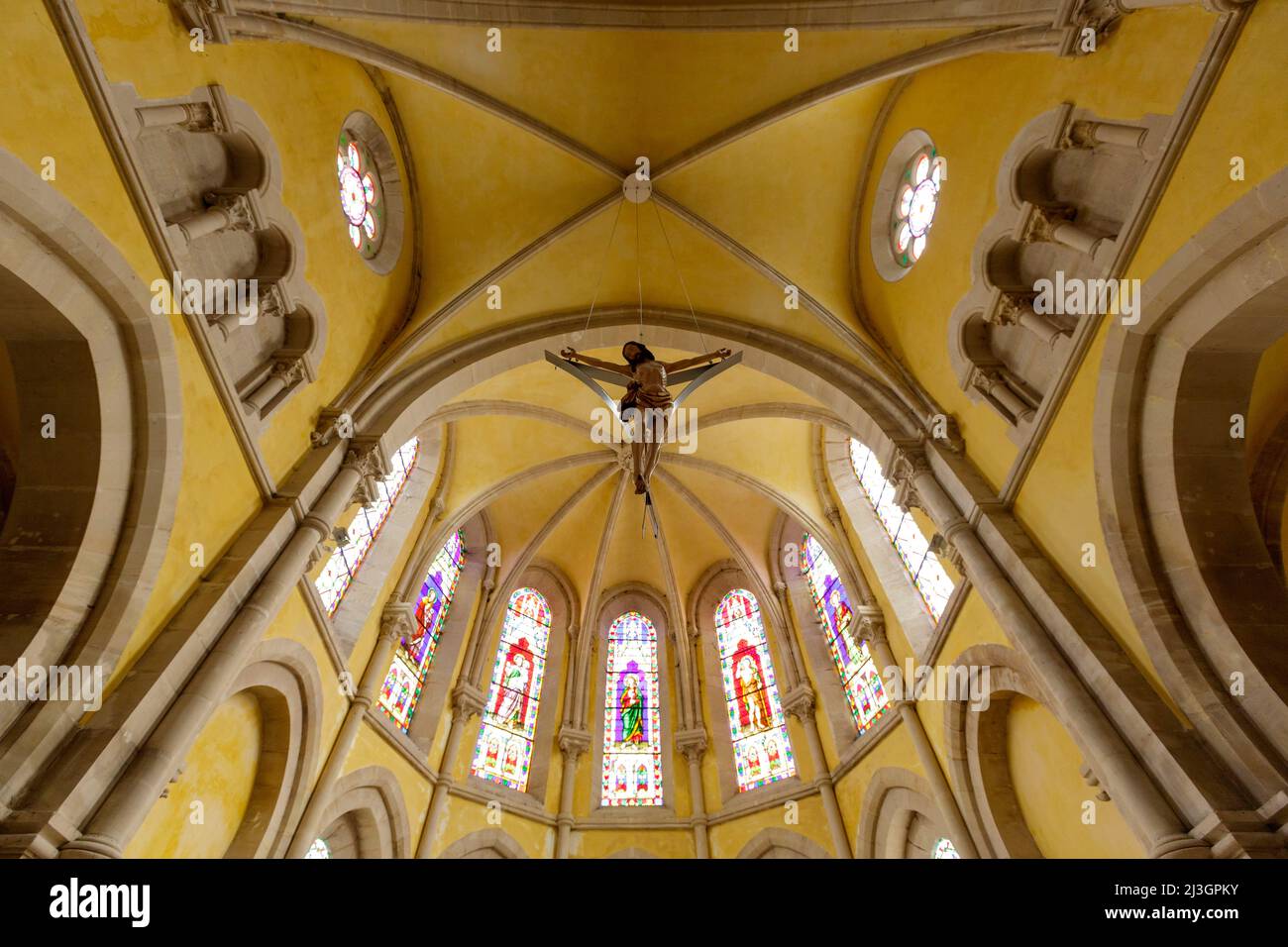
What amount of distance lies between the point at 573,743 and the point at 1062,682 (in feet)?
31.7

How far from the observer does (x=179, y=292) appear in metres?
6.84

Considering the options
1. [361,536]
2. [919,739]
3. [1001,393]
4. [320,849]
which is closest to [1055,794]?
[919,739]

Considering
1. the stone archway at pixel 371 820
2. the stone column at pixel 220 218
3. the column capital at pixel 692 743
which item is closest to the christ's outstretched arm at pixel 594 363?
the stone column at pixel 220 218

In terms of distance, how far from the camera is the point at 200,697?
6.39 metres

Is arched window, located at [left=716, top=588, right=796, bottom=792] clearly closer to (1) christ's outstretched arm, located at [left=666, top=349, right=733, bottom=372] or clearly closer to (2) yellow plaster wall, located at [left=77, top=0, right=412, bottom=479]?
(1) christ's outstretched arm, located at [left=666, top=349, right=733, bottom=372]

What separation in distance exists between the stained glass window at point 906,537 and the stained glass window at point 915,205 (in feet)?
10.8

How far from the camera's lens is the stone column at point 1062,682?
5496 millimetres

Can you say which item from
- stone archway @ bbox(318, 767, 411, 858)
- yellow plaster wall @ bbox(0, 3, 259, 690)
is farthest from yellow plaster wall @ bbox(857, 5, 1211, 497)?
stone archway @ bbox(318, 767, 411, 858)

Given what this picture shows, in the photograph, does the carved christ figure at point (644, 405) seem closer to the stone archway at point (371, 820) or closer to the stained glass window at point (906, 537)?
the stained glass window at point (906, 537)
